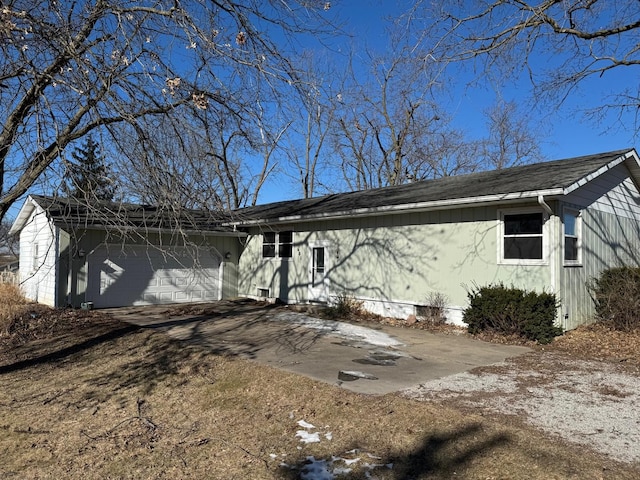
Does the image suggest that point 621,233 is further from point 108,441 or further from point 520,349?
point 108,441

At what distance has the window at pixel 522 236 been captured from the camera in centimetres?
1002

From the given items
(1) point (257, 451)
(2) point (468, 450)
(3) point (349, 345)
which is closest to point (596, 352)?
(3) point (349, 345)

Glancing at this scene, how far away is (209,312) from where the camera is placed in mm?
13570

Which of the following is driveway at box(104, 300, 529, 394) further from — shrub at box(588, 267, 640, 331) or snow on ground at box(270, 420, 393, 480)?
shrub at box(588, 267, 640, 331)

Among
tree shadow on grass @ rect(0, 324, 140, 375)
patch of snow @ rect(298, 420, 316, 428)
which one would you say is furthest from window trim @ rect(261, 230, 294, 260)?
patch of snow @ rect(298, 420, 316, 428)

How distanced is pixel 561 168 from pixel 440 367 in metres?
6.44

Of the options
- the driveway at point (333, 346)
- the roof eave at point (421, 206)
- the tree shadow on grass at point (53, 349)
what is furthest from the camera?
the roof eave at point (421, 206)

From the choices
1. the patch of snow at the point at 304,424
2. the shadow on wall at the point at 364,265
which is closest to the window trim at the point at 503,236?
the shadow on wall at the point at 364,265

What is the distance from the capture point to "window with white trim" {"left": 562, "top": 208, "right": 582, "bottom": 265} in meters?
10.1

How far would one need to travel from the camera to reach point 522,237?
10.3m

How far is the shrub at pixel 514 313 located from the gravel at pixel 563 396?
4.54ft

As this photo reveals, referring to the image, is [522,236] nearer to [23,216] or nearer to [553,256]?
[553,256]

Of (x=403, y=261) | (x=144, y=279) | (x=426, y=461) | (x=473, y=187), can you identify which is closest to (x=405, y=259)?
(x=403, y=261)

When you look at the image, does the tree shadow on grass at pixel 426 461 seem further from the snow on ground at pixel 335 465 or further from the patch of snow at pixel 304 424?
the patch of snow at pixel 304 424
